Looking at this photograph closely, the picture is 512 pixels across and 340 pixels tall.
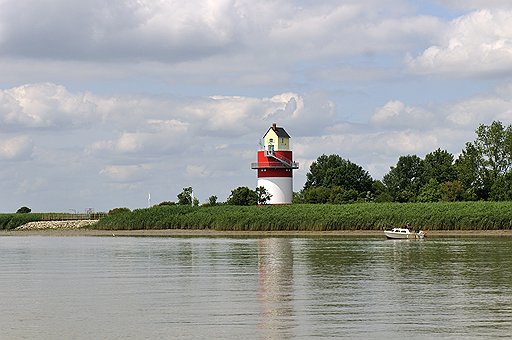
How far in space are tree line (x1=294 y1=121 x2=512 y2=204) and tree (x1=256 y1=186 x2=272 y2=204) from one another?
10120 millimetres

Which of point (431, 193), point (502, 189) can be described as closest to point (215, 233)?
point (431, 193)

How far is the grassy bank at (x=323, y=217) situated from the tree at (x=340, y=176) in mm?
28669

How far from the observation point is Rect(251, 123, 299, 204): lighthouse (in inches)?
4414

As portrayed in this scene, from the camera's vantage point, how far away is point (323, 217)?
102 meters

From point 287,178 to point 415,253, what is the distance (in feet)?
171

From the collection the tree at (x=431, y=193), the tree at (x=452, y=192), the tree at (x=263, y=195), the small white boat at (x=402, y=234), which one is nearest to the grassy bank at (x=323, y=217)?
the tree at (x=263, y=195)

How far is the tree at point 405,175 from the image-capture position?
13162 cm

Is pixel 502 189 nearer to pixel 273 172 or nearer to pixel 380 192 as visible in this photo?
pixel 273 172

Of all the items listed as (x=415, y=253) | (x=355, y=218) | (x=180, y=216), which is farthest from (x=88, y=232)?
(x=415, y=253)

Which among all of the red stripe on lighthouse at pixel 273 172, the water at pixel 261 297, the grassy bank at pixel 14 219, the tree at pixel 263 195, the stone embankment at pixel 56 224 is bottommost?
the water at pixel 261 297

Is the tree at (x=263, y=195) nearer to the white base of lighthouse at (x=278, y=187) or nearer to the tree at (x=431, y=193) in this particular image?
the white base of lighthouse at (x=278, y=187)

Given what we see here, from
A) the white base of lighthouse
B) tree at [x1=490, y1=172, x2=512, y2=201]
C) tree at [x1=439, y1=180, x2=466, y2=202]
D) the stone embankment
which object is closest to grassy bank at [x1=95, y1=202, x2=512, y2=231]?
Result: the white base of lighthouse

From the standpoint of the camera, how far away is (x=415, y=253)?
61.6 metres

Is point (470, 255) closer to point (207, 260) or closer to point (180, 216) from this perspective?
point (207, 260)
